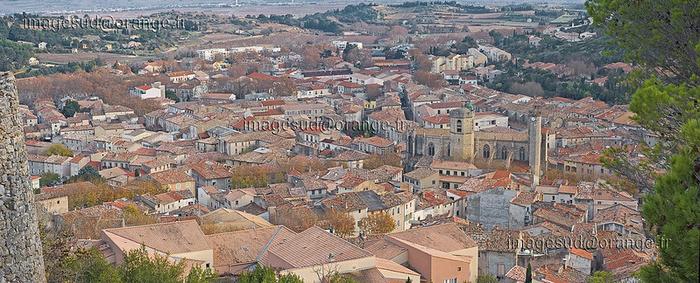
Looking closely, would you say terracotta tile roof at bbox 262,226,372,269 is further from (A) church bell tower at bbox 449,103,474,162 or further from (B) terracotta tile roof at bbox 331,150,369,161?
(A) church bell tower at bbox 449,103,474,162

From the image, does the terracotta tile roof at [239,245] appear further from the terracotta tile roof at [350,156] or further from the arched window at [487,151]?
the arched window at [487,151]

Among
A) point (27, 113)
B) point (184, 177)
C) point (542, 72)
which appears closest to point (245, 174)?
point (184, 177)

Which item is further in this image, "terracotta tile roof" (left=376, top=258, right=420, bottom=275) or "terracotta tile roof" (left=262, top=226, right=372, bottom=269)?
"terracotta tile roof" (left=376, top=258, right=420, bottom=275)

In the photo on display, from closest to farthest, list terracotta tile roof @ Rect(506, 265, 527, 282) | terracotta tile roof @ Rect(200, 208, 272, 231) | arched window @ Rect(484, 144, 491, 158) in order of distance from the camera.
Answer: terracotta tile roof @ Rect(506, 265, 527, 282) < terracotta tile roof @ Rect(200, 208, 272, 231) < arched window @ Rect(484, 144, 491, 158)

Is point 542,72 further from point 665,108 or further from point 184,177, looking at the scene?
point 665,108

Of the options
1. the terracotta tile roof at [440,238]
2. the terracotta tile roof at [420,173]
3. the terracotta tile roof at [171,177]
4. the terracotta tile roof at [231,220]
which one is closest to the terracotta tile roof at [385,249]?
the terracotta tile roof at [440,238]

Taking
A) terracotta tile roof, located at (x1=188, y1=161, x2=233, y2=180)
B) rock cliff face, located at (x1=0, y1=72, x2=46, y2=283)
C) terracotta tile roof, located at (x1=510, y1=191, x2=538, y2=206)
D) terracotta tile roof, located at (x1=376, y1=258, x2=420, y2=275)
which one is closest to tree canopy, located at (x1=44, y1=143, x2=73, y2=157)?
terracotta tile roof, located at (x1=188, y1=161, x2=233, y2=180)
